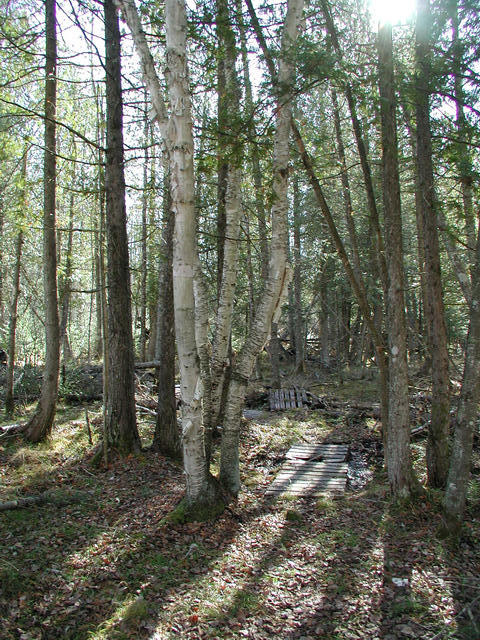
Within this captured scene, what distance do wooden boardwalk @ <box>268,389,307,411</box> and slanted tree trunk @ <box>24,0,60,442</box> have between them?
777cm

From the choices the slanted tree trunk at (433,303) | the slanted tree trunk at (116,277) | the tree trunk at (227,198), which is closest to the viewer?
the tree trunk at (227,198)

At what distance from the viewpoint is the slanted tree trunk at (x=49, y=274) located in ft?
28.0

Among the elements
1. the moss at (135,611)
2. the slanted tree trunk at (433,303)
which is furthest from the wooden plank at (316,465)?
the moss at (135,611)

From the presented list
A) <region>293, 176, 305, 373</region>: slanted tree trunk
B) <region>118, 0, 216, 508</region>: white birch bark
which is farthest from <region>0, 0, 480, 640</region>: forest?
<region>293, 176, 305, 373</region>: slanted tree trunk

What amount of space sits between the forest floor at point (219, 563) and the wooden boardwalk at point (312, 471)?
1.27 ft

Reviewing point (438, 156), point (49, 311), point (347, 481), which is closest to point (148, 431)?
point (49, 311)

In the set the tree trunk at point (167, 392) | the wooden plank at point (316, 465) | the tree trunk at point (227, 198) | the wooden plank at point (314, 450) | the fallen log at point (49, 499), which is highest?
the tree trunk at point (227, 198)

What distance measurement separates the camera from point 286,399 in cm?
1514

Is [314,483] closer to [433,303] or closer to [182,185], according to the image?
[433,303]

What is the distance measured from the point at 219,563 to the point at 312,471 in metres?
4.06

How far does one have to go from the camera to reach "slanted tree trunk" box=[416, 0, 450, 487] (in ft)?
24.1

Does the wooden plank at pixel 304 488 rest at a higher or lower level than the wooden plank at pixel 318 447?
lower

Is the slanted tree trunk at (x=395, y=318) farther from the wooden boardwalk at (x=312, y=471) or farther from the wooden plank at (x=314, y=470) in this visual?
the wooden plank at (x=314, y=470)

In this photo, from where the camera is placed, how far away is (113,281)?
7.86 metres
